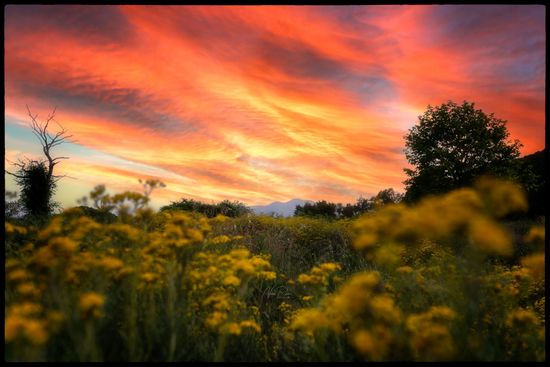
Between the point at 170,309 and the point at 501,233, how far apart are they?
2.43 metres

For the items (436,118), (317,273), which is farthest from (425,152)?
(317,273)

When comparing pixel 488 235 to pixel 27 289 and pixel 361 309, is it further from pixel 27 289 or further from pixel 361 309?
pixel 27 289

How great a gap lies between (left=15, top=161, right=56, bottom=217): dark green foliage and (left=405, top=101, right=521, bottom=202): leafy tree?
20.6 meters

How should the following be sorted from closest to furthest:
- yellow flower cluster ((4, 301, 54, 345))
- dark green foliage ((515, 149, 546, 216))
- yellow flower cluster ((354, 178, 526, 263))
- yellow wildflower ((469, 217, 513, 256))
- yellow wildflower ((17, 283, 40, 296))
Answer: yellow flower cluster ((4, 301, 54, 345)) < yellow wildflower ((469, 217, 513, 256)) < yellow flower cluster ((354, 178, 526, 263)) < yellow wildflower ((17, 283, 40, 296)) < dark green foliage ((515, 149, 546, 216))

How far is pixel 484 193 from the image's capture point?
126 inches

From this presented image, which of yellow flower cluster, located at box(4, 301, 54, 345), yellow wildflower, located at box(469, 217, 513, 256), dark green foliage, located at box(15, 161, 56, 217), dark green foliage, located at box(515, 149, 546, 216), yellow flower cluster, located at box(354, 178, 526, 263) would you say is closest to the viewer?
yellow flower cluster, located at box(4, 301, 54, 345)

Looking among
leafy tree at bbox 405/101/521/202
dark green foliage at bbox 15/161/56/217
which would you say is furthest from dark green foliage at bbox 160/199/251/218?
leafy tree at bbox 405/101/521/202

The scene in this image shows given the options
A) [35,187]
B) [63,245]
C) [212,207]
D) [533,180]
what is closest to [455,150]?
[533,180]

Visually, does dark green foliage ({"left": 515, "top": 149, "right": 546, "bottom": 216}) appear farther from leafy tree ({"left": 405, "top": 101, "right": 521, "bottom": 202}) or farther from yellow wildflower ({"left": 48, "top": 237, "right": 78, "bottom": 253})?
yellow wildflower ({"left": 48, "top": 237, "right": 78, "bottom": 253})

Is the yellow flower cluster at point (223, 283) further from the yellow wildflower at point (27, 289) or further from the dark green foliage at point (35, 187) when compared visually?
the dark green foliage at point (35, 187)

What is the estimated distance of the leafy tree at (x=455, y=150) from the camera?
86.8 feet

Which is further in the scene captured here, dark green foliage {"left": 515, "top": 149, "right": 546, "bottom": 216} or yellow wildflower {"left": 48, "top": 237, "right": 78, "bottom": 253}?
dark green foliage {"left": 515, "top": 149, "right": 546, "bottom": 216}

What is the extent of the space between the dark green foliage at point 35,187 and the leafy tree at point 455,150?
67.5 ft

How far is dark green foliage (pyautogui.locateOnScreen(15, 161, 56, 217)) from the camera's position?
16125 millimetres
